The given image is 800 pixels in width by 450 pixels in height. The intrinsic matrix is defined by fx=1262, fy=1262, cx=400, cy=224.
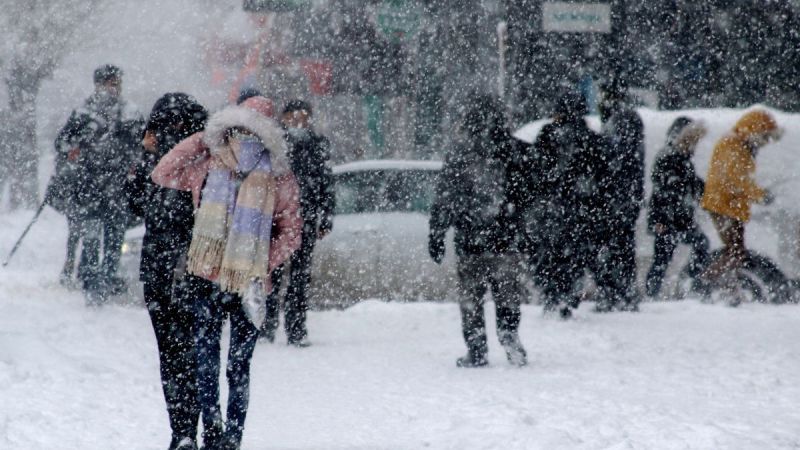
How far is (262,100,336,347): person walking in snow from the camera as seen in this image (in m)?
9.39

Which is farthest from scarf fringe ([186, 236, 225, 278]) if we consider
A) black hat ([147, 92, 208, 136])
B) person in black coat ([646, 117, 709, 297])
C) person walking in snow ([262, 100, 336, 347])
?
person in black coat ([646, 117, 709, 297])

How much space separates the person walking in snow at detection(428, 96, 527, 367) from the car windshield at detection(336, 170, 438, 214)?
321 cm

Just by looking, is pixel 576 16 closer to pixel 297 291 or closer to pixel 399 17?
pixel 399 17

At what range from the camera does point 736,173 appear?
1113 centimetres

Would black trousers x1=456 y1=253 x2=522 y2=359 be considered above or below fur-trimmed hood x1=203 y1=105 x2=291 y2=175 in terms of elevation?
below

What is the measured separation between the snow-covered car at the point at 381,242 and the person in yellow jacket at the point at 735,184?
241 centimetres

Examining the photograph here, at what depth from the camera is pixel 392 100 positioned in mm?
21672

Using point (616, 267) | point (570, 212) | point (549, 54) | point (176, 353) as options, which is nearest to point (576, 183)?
point (570, 212)

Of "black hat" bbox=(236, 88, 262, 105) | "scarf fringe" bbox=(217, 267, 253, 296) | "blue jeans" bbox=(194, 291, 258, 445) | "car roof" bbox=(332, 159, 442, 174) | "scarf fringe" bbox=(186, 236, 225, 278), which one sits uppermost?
"black hat" bbox=(236, 88, 262, 105)

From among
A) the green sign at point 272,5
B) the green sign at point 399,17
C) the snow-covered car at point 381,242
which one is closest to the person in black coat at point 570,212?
the snow-covered car at point 381,242

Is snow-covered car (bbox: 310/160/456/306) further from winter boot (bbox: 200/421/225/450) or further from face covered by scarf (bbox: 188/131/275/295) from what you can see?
face covered by scarf (bbox: 188/131/275/295)

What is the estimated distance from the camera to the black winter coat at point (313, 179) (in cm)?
938

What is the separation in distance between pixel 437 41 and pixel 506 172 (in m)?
12.9

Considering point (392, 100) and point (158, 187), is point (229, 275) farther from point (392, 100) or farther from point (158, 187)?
point (392, 100)
